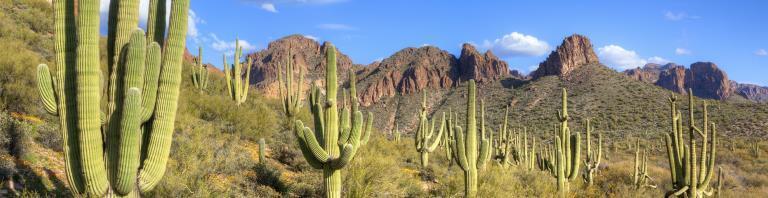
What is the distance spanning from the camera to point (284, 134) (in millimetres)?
13375

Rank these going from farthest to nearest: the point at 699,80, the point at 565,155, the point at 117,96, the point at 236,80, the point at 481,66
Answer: the point at 699,80
the point at 481,66
the point at 236,80
the point at 565,155
the point at 117,96

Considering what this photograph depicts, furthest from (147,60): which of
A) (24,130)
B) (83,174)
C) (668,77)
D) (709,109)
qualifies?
(668,77)

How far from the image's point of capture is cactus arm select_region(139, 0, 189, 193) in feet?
14.1

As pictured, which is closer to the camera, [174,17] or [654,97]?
[174,17]

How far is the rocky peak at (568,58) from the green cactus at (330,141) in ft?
224

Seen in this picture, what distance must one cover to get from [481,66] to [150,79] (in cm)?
9155

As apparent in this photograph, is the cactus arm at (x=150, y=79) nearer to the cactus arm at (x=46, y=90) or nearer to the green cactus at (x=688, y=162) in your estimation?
the cactus arm at (x=46, y=90)

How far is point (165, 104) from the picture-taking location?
4352 mm

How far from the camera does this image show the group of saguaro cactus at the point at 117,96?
4.00 m

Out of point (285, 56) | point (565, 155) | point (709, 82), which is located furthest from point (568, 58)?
point (709, 82)

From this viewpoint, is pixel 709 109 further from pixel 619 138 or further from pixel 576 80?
pixel 576 80

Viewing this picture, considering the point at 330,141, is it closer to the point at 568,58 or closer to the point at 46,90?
the point at 46,90

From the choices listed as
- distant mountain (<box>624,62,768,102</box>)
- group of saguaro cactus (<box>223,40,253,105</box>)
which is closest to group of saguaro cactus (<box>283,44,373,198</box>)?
group of saguaro cactus (<box>223,40,253,105</box>)

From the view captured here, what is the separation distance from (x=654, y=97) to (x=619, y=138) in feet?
50.1
